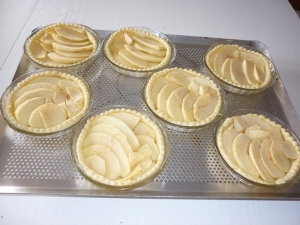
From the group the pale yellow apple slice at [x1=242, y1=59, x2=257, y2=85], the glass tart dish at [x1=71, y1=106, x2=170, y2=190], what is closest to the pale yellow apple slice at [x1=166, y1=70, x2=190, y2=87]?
the glass tart dish at [x1=71, y1=106, x2=170, y2=190]

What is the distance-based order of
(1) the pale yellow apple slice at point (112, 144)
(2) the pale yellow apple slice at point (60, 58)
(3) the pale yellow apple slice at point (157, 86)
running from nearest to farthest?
(1) the pale yellow apple slice at point (112, 144) → (3) the pale yellow apple slice at point (157, 86) → (2) the pale yellow apple slice at point (60, 58)

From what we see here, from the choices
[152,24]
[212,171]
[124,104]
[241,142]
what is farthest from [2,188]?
[152,24]

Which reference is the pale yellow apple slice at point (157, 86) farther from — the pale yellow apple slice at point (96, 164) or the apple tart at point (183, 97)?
the pale yellow apple slice at point (96, 164)

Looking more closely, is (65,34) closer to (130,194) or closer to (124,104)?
(124,104)

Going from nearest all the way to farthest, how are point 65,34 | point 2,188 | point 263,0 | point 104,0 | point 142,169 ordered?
1. point 2,188
2. point 142,169
3. point 65,34
4. point 104,0
5. point 263,0

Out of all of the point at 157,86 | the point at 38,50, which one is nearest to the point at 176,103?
the point at 157,86

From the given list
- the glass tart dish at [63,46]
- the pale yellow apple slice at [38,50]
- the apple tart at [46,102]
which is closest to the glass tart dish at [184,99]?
the apple tart at [46,102]
